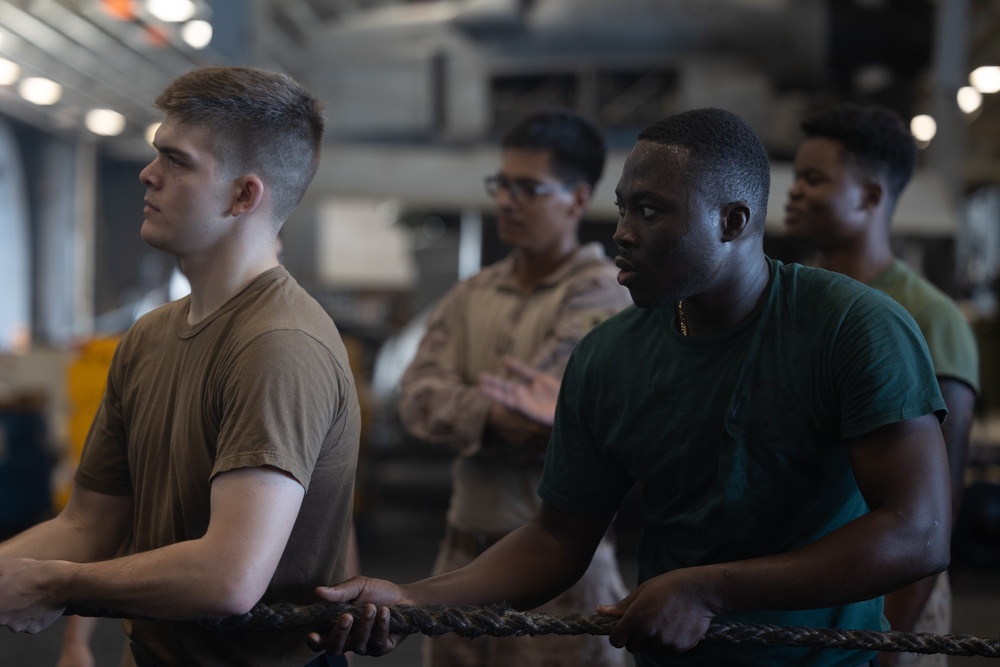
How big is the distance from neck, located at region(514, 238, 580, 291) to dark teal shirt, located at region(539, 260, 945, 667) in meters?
1.10

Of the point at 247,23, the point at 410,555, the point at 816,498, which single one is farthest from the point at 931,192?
the point at 816,498

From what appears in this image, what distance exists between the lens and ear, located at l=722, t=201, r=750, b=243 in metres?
1.52

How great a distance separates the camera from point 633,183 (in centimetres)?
153

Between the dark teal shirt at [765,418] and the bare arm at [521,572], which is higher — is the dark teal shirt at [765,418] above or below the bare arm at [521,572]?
above

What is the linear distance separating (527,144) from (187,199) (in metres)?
1.36

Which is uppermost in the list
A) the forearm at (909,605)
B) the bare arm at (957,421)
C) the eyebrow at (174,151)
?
the eyebrow at (174,151)

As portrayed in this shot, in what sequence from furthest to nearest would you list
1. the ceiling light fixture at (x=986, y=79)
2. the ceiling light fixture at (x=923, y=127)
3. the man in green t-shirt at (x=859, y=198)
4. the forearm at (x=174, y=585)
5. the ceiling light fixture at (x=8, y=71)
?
the ceiling light fixture at (x=8, y=71) < the ceiling light fixture at (x=986, y=79) < the ceiling light fixture at (x=923, y=127) < the man in green t-shirt at (x=859, y=198) < the forearm at (x=174, y=585)

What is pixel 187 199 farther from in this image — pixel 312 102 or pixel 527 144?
pixel 527 144

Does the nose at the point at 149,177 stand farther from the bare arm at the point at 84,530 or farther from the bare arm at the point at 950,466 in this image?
the bare arm at the point at 950,466

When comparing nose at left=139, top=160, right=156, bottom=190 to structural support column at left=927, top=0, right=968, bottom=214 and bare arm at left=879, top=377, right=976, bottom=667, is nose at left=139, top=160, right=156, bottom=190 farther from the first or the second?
structural support column at left=927, top=0, right=968, bottom=214

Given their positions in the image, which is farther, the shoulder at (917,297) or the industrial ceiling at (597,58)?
the industrial ceiling at (597,58)

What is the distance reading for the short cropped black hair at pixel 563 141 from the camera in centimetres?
273

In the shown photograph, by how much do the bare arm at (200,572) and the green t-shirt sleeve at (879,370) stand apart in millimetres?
805

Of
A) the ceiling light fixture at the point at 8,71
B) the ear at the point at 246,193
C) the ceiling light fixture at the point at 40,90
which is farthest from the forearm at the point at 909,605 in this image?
the ceiling light fixture at the point at 40,90
